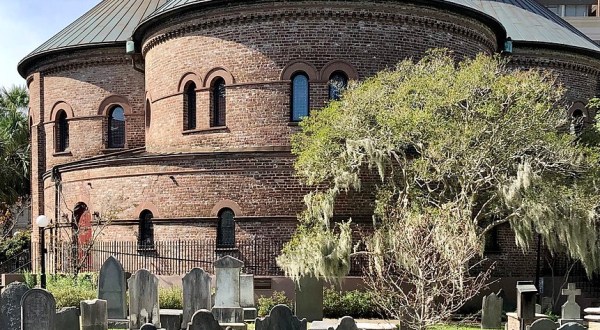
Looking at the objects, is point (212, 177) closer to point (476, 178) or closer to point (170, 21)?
point (170, 21)

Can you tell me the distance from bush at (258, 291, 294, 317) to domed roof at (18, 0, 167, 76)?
1388cm

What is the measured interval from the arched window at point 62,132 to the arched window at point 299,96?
41.8ft

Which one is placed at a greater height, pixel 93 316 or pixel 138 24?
pixel 138 24

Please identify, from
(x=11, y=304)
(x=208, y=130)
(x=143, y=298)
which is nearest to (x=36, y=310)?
(x=11, y=304)

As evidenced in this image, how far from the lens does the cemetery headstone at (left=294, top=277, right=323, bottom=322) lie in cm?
1759

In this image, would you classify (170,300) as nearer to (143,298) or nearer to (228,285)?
(228,285)

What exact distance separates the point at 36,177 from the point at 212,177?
13.5 metres

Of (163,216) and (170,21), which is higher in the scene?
(170,21)

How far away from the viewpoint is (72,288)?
2056cm

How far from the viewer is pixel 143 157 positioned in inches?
931

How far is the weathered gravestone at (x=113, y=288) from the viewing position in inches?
632

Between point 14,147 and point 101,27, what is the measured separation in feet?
36.4

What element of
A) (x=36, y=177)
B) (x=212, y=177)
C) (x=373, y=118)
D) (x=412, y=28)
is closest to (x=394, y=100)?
(x=373, y=118)

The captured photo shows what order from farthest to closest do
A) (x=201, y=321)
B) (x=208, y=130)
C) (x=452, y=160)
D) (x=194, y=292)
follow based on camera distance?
1. (x=208, y=130)
2. (x=452, y=160)
3. (x=194, y=292)
4. (x=201, y=321)
